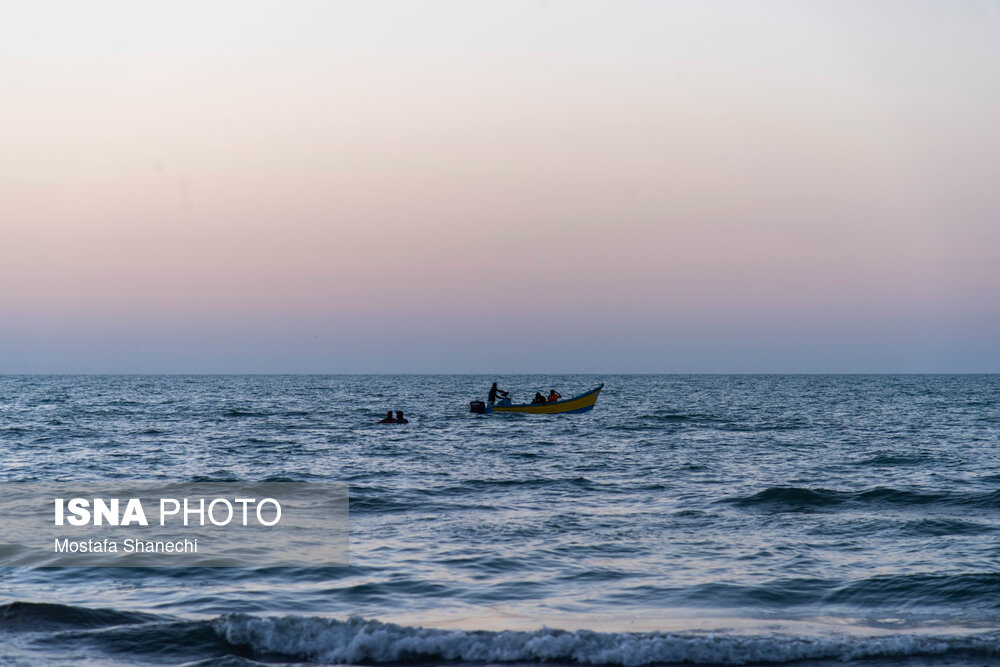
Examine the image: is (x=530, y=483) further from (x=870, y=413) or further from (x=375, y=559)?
(x=870, y=413)

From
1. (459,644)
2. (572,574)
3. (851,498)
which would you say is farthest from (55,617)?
(851,498)

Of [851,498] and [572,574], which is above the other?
[572,574]

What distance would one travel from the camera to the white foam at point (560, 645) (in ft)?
30.5

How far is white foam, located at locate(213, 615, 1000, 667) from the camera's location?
30.5ft

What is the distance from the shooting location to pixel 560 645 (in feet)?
31.0

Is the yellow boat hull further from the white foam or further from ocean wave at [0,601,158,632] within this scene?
the white foam

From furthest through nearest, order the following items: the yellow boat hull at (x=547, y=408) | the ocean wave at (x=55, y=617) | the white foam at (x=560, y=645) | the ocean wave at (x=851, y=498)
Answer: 1. the yellow boat hull at (x=547, y=408)
2. the ocean wave at (x=851, y=498)
3. the ocean wave at (x=55, y=617)
4. the white foam at (x=560, y=645)

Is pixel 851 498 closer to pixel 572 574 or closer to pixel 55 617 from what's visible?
pixel 572 574

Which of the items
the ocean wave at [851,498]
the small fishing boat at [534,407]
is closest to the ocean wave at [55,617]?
the ocean wave at [851,498]

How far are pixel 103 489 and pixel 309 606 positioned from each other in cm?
1364

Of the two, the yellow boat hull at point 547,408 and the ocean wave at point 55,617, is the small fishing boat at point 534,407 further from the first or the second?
the ocean wave at point 55,617

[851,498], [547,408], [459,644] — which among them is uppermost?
[459,644]

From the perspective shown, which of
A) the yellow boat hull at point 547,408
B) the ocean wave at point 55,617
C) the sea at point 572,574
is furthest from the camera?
the yellow boat hull at point 547,408

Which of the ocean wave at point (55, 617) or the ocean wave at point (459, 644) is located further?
the ocean wave at point (55, 617)
